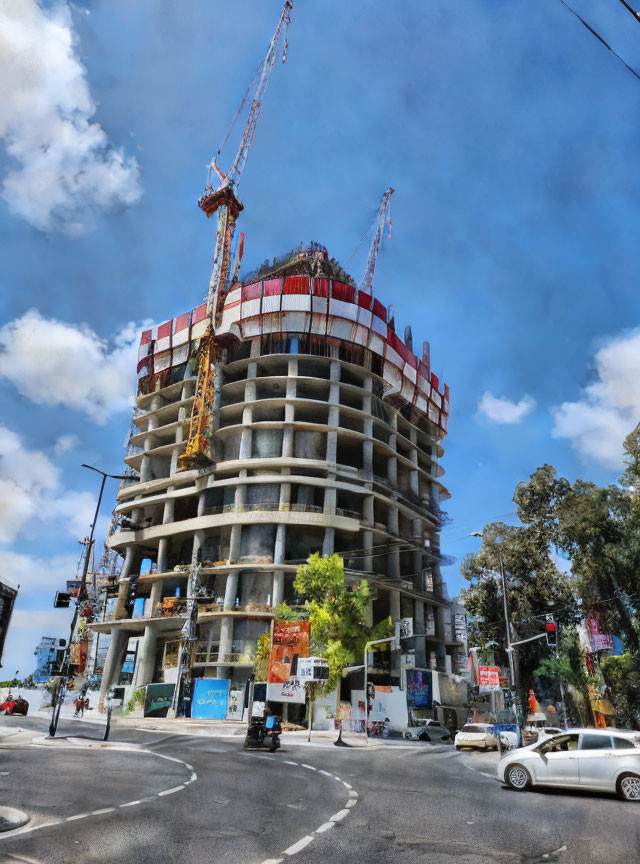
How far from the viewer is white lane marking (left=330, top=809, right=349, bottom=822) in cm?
1076

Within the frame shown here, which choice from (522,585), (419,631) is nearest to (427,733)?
(522,585)

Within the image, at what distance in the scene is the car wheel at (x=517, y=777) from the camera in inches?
591

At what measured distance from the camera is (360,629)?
154 feet

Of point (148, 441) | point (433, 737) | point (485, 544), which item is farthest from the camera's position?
point (148, 441)

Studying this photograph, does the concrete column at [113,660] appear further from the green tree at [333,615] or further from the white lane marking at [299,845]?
the white lane marking at [299,845]

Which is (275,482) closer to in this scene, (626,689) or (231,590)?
(231,590)

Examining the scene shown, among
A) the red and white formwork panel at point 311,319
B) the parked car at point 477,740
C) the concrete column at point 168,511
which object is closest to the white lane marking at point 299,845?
the parked car at point 477,740

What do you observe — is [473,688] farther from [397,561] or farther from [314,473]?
[314,473]

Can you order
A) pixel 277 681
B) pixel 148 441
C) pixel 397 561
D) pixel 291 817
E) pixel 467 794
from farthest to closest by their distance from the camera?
1. pixel 148 441
2. pixel 397 561
3. pixel 277 681
4. pixel 467 794
5. pixel 291 817

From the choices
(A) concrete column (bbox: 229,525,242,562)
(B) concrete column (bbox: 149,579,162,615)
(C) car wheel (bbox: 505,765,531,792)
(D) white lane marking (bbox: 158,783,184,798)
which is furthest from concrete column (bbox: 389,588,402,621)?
(D) white lane marking (bbox: 158,783,184,798)

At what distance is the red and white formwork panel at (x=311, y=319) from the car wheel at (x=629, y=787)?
54.1 metres

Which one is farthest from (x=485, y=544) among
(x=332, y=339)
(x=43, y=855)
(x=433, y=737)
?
(x=43, y=855)

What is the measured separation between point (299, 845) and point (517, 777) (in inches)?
343

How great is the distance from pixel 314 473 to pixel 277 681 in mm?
22989
